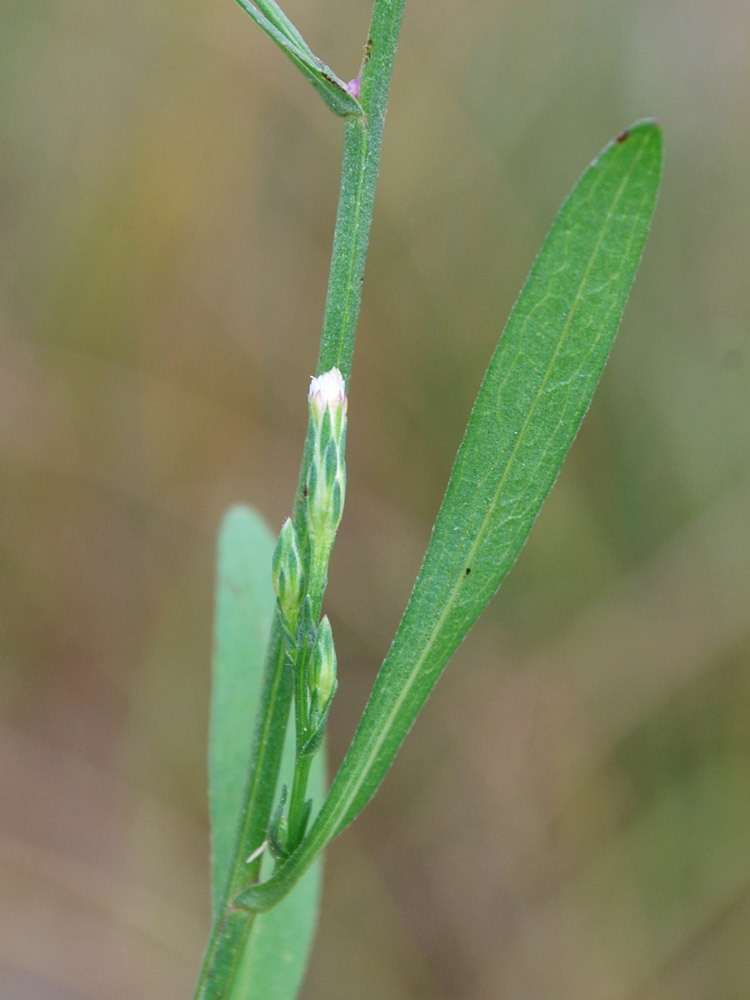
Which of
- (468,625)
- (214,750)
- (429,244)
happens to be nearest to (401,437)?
(429,244)

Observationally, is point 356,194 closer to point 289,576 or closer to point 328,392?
point 328,392

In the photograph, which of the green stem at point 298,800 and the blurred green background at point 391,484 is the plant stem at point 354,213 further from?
the blurred green background at point 391,484

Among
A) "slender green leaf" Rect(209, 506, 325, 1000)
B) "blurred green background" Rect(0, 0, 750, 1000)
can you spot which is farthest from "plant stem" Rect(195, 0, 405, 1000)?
"blurred green background" Rect(0, 0, 750, 1000)

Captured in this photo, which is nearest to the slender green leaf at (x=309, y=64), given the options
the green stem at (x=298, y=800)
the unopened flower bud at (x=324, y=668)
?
the unopened flower bud at (x=324, y=668)

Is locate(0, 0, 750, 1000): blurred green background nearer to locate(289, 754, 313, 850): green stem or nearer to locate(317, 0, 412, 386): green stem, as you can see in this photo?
locate(289, 754, 313, 850): green stem

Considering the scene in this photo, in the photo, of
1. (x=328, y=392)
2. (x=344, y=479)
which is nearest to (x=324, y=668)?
(x=344, y=479)

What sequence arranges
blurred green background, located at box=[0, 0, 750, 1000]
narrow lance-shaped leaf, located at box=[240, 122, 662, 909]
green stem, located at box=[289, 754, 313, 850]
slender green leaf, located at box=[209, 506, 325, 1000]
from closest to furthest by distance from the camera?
narrow lance-shaped leaf, located at box=[240, 122, 662, 909], green stem, located at box=[289, 754, 313, 850], slender green leaf, located at box=[209, 506, 325, 1000], blurred green background, located at box=[0, 0, 750, 1000]
